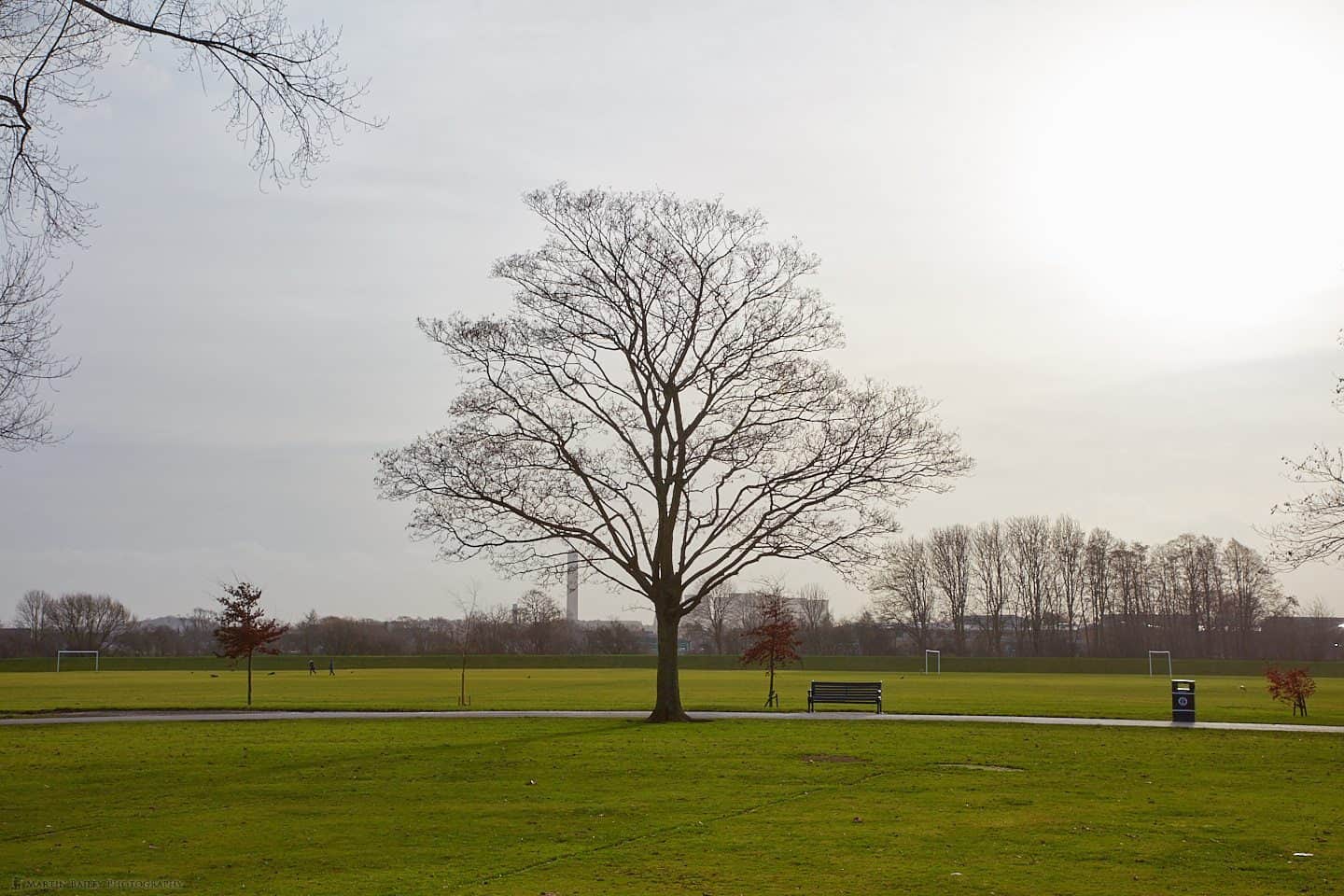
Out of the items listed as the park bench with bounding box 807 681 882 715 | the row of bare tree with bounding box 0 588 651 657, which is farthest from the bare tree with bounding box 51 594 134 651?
the park bench with bounding box 807 681 882 715

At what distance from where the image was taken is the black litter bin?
27.1m

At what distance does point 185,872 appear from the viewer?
10.4 metres

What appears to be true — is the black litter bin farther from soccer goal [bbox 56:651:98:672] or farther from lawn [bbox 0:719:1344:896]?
soccer goal [bbox 56:651:98:672]

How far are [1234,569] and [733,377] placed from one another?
326 feet

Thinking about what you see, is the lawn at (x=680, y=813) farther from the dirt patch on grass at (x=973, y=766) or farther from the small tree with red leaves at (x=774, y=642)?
the small tree with red leaves at (x=774, y=642)

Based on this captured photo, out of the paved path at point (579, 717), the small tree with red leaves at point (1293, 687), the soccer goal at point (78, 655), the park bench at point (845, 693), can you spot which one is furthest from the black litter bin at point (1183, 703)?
the soccer goal at point (78, 655)

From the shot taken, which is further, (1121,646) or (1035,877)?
(1121,646)

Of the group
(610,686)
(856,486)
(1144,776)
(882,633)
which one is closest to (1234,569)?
(882,633)

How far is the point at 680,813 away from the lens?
13711 millimetres

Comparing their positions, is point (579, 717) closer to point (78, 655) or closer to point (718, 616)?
point (78, 655)

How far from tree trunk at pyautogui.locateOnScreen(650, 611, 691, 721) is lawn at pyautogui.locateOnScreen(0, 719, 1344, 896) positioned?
4239 mm

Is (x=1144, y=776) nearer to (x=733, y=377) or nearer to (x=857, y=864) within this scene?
(x=857, y=864)

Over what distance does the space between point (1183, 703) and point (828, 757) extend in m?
12.5

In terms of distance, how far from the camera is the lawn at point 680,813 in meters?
10.2
